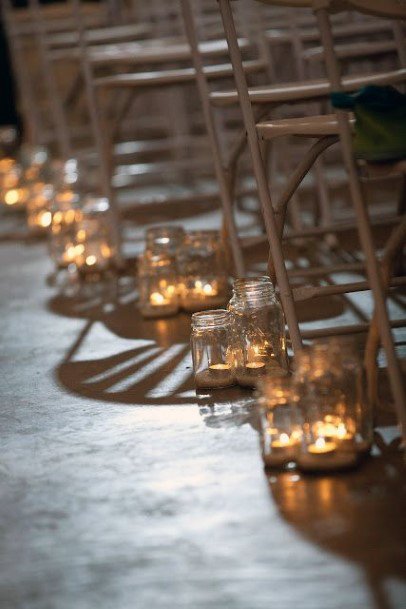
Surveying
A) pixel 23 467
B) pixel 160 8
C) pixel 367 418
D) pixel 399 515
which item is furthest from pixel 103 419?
pixel 160 8

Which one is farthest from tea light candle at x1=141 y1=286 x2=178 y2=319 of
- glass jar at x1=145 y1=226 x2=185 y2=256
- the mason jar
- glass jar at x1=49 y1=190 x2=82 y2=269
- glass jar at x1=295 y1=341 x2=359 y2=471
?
the mason jar

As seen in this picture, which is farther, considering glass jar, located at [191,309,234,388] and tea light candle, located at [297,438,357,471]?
glass jar, located at [191,309,234,388]

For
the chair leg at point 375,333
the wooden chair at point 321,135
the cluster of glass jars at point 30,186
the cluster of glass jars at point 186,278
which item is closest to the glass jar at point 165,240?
the cluster of glass jars at point 186,278

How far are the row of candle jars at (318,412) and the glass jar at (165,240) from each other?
1154mm

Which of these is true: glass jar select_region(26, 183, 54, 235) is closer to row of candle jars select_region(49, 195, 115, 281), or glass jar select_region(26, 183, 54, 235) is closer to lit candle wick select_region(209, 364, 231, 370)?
row of candle jars select_region(49, 195, 115, 281)

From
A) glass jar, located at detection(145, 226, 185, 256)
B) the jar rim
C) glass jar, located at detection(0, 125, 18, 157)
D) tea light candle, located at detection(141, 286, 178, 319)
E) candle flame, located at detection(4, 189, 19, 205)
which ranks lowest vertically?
glass jar, located at detection(0, 125, 18, 157)

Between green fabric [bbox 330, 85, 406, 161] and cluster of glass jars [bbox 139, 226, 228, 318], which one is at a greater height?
green fabric [bbox 330, 85, 406, 161]

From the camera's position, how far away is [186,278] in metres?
2.59

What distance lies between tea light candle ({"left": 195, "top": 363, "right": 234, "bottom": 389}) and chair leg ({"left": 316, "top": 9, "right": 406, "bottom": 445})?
484 mm

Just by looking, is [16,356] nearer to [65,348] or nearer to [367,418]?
[65,348]

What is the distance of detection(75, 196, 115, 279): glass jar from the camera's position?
3.25 m

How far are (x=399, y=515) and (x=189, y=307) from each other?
1325mm

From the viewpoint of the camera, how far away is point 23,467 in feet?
5.39

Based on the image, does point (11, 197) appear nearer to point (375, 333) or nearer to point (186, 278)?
point (186, 278)
